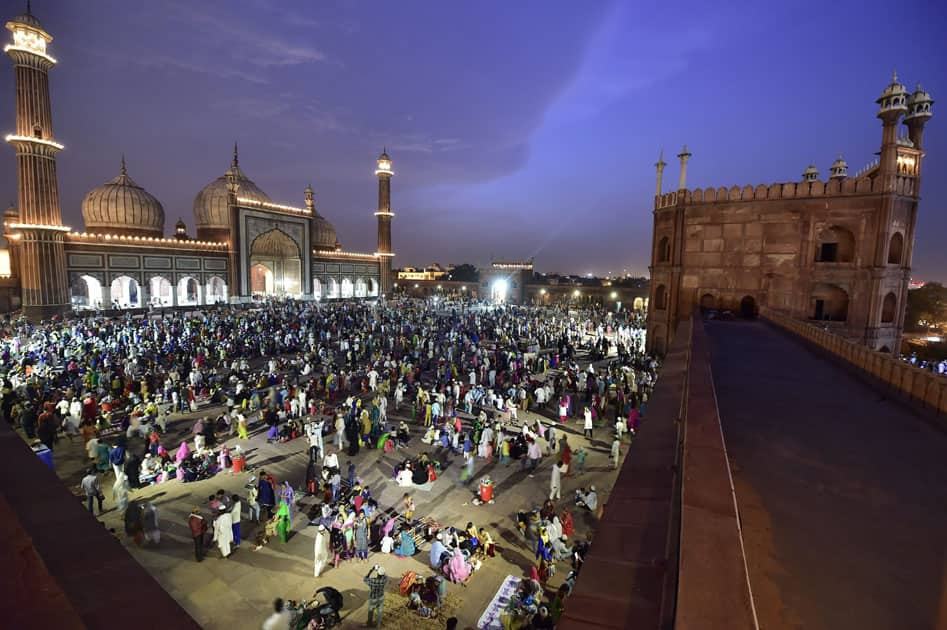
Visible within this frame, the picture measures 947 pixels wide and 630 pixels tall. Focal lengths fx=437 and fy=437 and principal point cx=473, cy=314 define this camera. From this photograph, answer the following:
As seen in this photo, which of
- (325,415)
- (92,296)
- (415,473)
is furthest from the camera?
(92,296)

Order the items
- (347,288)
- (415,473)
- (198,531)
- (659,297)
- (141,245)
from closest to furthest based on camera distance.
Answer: (198,531)
(415,473)
(659,297)
(141,245)
(347,288)

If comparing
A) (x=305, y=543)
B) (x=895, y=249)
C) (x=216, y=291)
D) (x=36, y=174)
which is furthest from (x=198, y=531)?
(x=216, y=291)

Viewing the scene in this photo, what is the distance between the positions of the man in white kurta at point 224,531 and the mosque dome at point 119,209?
123 feet

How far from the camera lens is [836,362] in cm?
858

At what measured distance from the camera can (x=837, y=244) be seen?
17781 millimetres

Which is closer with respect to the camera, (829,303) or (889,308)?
(889,308)

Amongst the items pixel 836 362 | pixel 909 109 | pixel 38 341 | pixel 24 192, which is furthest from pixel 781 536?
pixel 24 192

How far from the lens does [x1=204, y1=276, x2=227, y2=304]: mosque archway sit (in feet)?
120

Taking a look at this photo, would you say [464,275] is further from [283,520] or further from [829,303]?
[283,520]

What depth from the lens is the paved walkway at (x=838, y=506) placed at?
2012mm

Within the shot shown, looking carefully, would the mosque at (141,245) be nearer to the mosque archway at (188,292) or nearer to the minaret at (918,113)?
the mosque archway at (188,292)

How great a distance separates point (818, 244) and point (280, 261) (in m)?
43.0

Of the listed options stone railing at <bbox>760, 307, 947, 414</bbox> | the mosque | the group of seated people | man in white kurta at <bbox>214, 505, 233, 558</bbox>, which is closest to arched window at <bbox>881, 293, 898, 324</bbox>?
stone railing at <bbox>760, 307, 947, 414</bbox>

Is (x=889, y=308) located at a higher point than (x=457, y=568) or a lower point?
higher
